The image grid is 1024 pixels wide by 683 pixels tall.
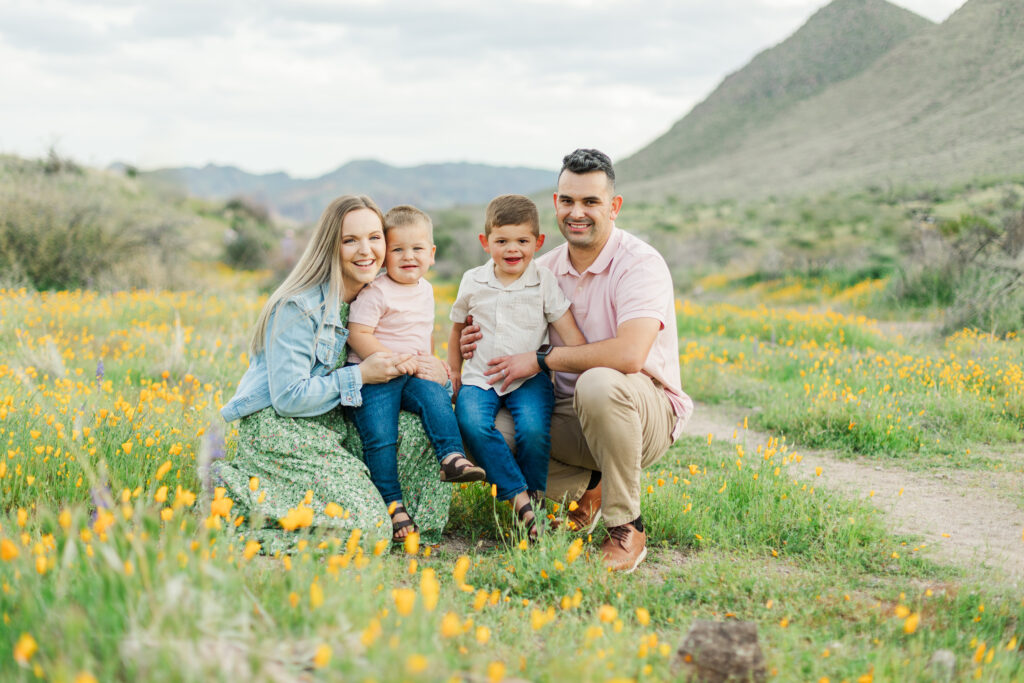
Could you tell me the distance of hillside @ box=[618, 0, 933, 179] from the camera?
21.3 m

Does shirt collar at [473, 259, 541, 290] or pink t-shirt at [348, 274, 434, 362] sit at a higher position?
shirt collar at [473, 259, 541, 290]

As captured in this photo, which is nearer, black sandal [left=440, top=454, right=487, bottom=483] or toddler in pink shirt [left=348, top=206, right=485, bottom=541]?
black sandal [left=440, top=454, right=487, bottom=483]

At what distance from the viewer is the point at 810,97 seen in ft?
164

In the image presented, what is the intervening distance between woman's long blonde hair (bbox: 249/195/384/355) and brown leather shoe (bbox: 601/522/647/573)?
6.11ft

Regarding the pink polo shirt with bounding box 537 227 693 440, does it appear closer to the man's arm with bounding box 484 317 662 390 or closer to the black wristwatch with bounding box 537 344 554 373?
the man's arm with bounding box 484 317 662 390

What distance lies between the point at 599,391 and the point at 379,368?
113 centimetres

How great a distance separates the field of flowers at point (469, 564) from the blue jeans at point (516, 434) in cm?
36

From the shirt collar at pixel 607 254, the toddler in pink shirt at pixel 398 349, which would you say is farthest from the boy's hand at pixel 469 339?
the shirt collar at pixel 607 254

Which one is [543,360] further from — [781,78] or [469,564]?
[781,78]

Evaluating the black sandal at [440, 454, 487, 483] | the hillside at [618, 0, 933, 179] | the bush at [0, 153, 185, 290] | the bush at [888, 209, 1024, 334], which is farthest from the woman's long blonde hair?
the hillside at [618, 0, 933, 179]

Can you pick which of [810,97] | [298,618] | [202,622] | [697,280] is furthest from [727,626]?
[810,97]

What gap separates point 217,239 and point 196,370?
20.8 metres

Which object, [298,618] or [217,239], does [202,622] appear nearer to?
[298,618]

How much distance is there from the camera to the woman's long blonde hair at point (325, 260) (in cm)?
401
